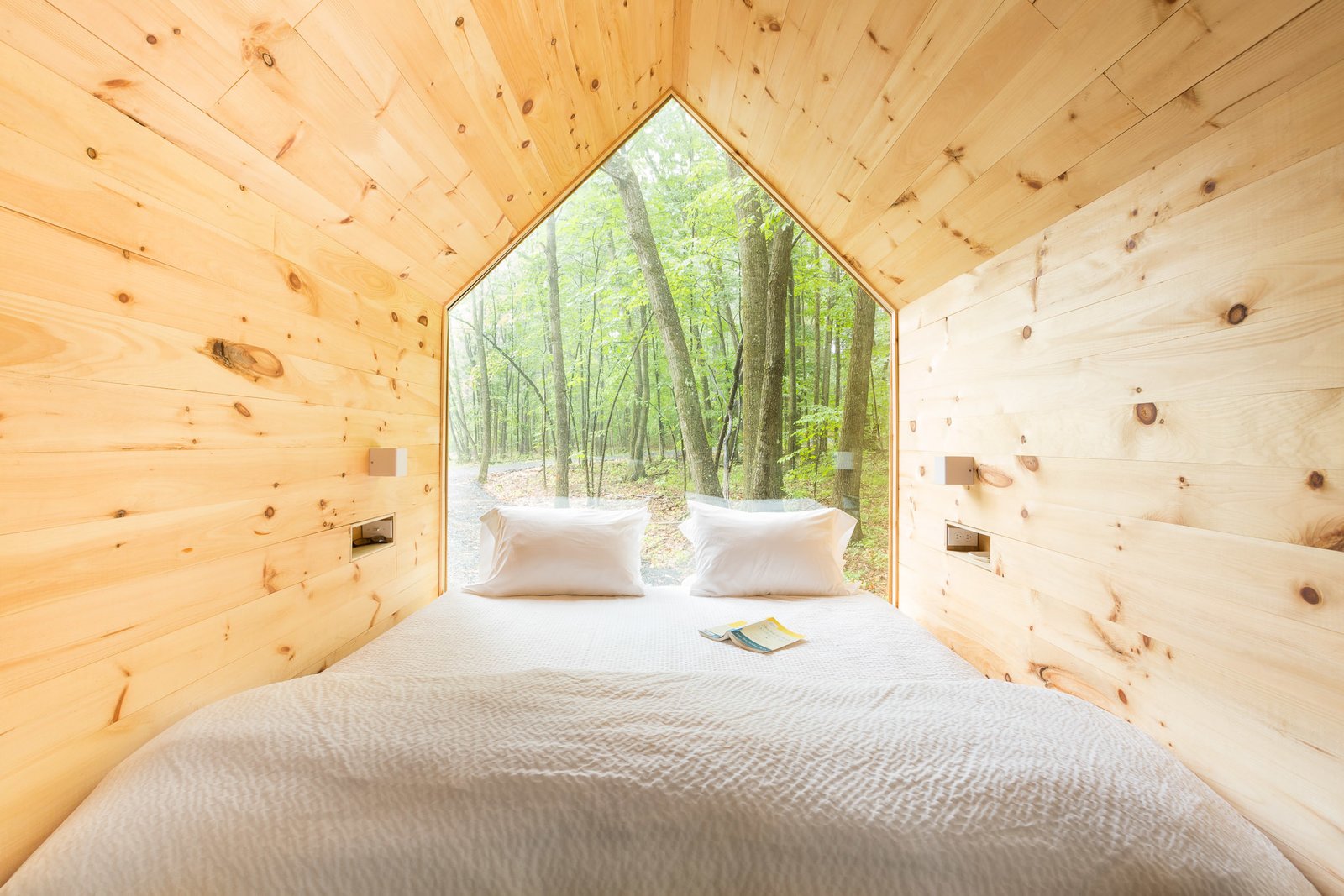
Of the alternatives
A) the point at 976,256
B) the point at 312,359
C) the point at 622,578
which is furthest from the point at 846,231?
the point at 312,359

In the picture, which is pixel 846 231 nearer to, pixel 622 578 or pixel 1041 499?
pixel 1041 499

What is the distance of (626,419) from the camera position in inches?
115

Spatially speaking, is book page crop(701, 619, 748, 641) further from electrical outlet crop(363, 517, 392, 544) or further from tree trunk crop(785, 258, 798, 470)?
electrical outlet crop(363, 517, 392, 544)

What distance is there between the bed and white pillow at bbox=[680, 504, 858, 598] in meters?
1.18

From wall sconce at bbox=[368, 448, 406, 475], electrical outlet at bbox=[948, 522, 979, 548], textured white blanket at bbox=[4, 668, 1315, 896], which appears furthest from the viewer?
electrical outlet at bbox=[948, 522, 979, 548]

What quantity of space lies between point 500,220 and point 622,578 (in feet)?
5.31

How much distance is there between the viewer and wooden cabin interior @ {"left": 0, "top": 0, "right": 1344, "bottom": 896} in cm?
94

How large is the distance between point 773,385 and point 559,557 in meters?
1.35

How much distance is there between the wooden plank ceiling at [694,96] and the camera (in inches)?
40.5

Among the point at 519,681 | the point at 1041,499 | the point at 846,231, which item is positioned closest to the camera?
the point at 519,681

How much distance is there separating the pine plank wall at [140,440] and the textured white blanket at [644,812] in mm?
162

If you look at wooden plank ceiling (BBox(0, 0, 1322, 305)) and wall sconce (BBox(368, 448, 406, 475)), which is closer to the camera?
wooden plank ceiling (BBox(0, 0, 1322, 305))

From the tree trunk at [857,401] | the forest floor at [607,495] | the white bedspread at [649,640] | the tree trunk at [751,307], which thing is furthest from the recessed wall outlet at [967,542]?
the tree trunk at [751,307]

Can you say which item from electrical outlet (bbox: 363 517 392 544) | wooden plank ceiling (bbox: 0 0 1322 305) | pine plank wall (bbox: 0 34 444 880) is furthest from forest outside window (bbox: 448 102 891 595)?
pine plank wall (bbox: 0 34 444 880)
